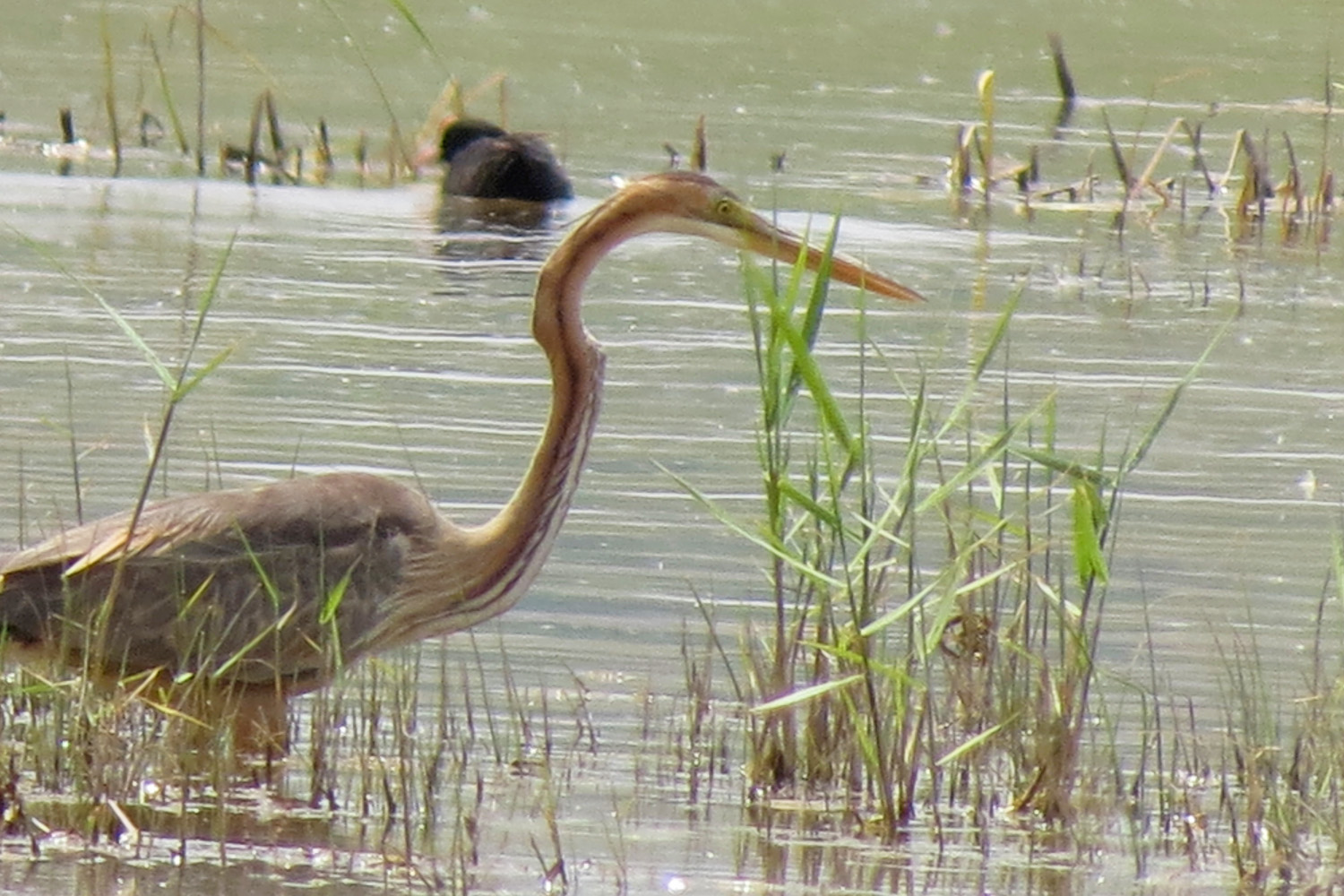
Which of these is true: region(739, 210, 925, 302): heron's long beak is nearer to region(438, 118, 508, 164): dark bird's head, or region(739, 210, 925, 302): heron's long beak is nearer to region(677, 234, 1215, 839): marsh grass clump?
region(677, 234, 1215, 839): marsh grass clump

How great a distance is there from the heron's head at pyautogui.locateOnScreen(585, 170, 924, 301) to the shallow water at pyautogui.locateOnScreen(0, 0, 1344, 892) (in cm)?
58

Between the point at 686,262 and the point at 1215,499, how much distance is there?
4924 millimetres

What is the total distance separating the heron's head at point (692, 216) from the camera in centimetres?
657

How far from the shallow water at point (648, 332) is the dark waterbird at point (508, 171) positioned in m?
0.35

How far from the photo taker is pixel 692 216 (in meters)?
6.62

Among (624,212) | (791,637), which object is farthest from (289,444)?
(791,637)

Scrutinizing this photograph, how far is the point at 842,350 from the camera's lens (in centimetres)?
1124

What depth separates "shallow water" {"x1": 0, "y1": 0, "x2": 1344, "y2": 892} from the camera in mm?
7012

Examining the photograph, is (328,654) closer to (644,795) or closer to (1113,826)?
(644,795)

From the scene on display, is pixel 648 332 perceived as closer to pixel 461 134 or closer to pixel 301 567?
pixel 461 134

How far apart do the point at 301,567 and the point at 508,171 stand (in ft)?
28.6

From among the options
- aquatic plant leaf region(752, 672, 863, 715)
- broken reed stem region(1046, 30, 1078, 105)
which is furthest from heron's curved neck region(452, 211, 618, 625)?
broken reed stem region(1046, 30, 1078, 105)

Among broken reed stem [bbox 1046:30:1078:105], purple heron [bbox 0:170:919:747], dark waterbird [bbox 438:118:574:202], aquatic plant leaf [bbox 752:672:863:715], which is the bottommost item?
aquatic plant leaf [bbox 752:672:863:715]

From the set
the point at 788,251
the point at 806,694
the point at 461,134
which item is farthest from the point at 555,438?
the point at 461,134
